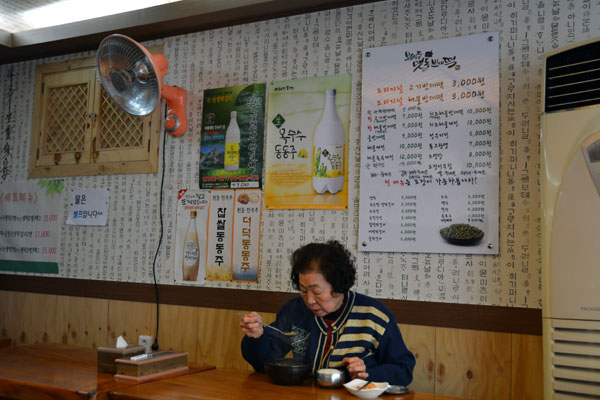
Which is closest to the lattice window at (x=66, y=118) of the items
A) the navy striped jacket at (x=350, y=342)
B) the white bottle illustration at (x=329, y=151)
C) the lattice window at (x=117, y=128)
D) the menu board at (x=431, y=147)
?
the lattice window at (x=117, y=128)

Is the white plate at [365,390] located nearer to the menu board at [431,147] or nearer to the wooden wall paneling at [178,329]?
the menu board at [431,147]

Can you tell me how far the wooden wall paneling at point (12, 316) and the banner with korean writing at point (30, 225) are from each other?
196 millimetres

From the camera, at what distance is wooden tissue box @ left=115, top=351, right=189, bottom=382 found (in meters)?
2.13

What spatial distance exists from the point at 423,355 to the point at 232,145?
62.5 inches

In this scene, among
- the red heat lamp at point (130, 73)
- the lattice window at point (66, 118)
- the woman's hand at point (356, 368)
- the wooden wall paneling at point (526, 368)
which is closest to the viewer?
the woman's hand at point (356, 368)

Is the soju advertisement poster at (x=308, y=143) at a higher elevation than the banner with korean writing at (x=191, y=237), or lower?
higher

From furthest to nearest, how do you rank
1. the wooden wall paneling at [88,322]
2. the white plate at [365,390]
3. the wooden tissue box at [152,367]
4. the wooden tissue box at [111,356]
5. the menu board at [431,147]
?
the wooden wall paneling at [88,322] < the menu board at [431,147] < the wooden tissue box at [111,356] < the wooden tissue box at [152,367] < the white plate at [365,390]

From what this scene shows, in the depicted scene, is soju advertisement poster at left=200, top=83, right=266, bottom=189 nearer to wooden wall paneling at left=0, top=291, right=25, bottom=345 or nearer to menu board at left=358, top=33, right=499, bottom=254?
menu board at left=358, top=33, right=499, bottom=254

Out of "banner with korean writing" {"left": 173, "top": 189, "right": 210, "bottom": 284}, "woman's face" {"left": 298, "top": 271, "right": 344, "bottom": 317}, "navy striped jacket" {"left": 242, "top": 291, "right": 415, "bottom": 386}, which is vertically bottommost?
"navy striped jacket" {"left": 242, "top": 291, "right": 415, "bottom": 386}

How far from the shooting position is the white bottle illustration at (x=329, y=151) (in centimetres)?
285

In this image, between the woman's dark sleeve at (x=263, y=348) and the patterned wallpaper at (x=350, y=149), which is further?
the patterned wallpaper at (x=350, y=149)

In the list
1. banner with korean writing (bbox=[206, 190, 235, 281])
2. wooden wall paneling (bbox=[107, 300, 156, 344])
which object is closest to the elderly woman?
banner with korean writing (bbox=[206, 190, 235, 281])

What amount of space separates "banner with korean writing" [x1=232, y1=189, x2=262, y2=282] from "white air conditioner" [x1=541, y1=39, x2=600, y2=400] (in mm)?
1538

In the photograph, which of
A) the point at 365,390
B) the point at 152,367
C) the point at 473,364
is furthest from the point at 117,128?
the point at 473,364
